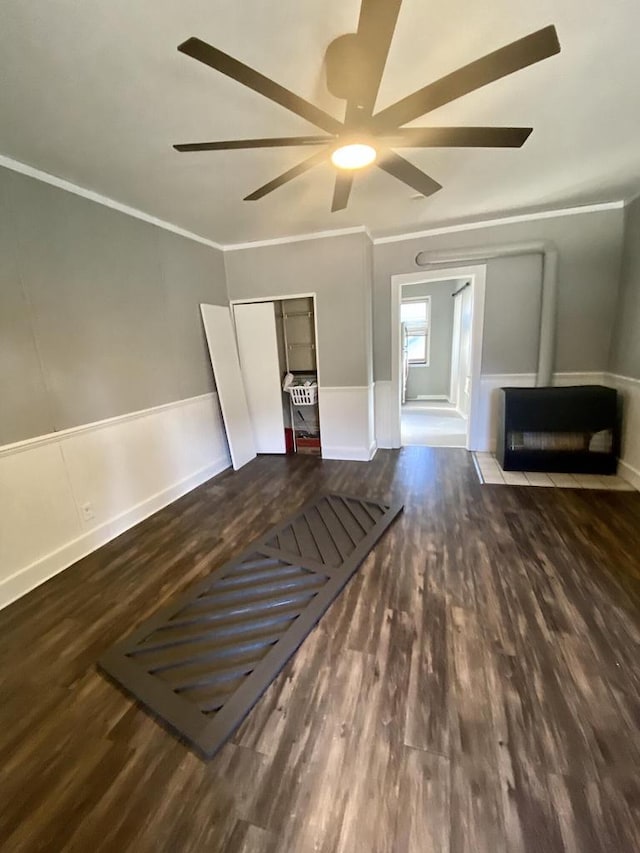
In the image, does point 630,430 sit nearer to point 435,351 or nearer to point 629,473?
point 629,473

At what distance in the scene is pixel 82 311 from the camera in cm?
260

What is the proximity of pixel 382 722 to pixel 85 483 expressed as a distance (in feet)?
8.15

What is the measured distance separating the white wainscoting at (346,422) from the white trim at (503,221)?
179 centimetres

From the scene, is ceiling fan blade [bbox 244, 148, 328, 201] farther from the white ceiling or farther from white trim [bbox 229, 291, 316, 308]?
white trim [bbox 229, 291, 316, 308]

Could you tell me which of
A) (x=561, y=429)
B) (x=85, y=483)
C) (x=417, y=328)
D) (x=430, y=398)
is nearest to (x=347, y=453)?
(x=561, y=429)

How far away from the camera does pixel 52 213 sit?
2404mm

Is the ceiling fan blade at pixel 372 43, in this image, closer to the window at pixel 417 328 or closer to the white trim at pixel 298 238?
the white trim at pixel 298 238

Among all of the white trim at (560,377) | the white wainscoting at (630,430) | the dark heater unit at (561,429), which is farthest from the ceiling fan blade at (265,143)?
the white wainscoting at (630,430)

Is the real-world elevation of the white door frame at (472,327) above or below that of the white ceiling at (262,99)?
below

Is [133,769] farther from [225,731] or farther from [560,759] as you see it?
[560,759]

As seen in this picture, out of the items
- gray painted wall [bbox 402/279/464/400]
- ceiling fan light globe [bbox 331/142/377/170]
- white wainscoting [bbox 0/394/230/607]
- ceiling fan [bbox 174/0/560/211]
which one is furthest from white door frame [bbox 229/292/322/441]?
gray painted wall [bbox 402/279/464/400]

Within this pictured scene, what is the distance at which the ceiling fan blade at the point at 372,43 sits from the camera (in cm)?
102

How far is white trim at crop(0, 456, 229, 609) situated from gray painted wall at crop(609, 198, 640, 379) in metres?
4.47

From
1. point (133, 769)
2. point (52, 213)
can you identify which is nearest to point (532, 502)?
point (133, 769)
